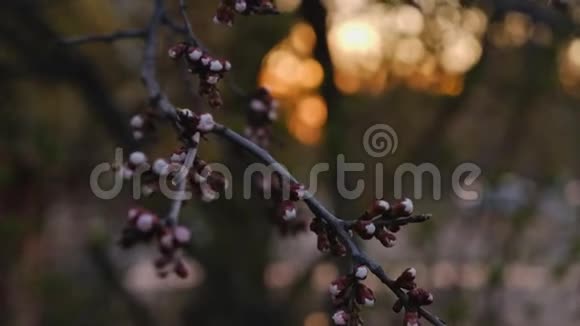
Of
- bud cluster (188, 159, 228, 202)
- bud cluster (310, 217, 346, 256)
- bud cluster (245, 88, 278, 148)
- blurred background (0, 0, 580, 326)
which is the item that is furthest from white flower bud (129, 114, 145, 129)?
blurred background (0, 0, 580, 326)

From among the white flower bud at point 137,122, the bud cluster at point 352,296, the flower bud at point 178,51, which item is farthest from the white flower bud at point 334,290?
the white flower bud at point 137,122

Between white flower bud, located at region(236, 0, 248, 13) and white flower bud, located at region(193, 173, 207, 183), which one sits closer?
white flower bud, located at region(193, 173, 207, 183)

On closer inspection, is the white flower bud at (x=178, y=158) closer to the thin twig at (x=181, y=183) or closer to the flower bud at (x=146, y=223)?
the thin twig at (x=181, y=183)

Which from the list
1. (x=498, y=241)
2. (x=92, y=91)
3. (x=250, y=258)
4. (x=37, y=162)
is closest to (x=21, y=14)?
(x=92, y=91)

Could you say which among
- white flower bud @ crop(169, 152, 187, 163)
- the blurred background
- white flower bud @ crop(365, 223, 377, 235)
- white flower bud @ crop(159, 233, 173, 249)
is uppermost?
white flower bud @ crop(365, 223, 377, 235)

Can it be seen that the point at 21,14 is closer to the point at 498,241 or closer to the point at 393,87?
the point at 393,87

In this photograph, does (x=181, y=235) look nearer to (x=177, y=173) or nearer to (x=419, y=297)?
(x=177, y=173)

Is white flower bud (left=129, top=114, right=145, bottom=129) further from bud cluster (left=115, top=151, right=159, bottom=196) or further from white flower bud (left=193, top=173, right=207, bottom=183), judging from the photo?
white flower bud (left=193, top=173, right=207, bottom=183)
